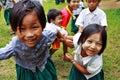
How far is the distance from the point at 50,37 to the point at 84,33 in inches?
14.4

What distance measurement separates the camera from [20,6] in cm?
217

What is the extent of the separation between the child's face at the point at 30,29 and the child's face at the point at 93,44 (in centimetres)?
62

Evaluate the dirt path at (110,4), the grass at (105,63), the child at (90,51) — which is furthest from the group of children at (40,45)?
the dirt path at (110,4)

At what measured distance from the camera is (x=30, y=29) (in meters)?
2.14

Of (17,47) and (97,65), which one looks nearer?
(17,47)

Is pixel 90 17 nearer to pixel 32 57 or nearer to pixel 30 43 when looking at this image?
pixel 32 57

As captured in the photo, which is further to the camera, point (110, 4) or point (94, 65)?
point (110, 4)

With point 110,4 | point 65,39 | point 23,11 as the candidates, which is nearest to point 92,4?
point 65,39

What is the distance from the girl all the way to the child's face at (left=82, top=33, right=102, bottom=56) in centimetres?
33

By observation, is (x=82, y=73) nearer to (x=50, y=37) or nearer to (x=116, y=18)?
(x=50, y=37)

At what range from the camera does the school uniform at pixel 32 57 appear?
2.40 m

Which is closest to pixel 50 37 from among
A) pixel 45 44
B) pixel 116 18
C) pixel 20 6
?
pixel 45 44

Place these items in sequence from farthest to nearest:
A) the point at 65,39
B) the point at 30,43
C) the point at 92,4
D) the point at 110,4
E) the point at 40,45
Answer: the point at 110,4 < the point at 92,4 < the point at 65,39 < the point at 40,45 < the point at 30,43

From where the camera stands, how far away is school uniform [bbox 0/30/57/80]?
7.88 feet
